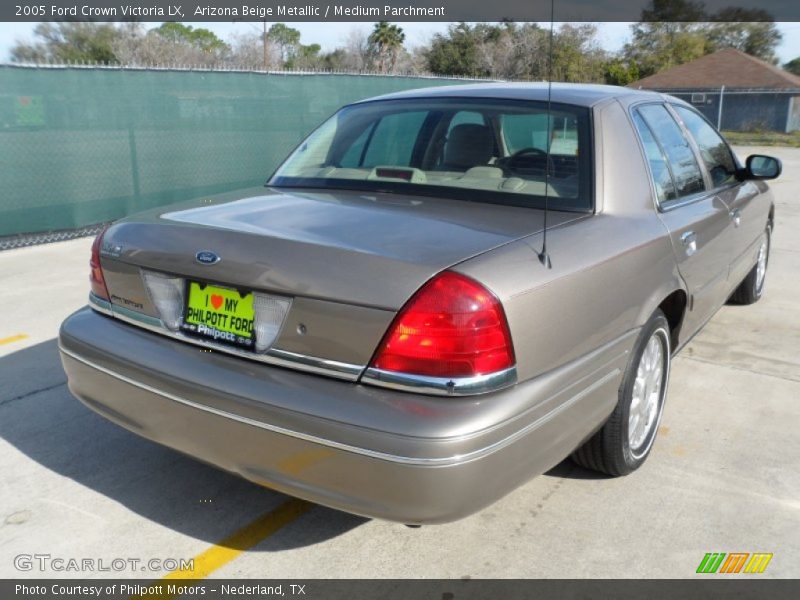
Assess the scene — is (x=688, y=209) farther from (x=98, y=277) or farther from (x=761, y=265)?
(x=761, y=265)

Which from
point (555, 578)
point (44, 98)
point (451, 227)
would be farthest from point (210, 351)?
point (44, 98)

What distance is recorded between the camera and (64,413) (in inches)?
151

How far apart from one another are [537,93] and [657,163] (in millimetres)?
634

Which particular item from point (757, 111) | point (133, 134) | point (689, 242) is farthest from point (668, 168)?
point (757, 111)

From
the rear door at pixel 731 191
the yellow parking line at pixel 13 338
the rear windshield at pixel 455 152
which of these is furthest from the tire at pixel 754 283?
the yellow parking line at pixel 13 338

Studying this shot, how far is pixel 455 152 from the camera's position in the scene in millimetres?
3443

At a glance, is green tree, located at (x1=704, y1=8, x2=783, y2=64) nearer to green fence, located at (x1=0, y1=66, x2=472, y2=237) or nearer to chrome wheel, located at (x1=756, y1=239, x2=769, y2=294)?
green fence, located at (x1=0, y1=66, x2=472, y2=237)

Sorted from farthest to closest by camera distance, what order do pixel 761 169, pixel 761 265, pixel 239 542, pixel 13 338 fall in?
pixel 761 265 < pixel 13 338 < pixel 761 169 < pixel 239 542

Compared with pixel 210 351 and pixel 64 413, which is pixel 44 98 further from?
pixel 210 351

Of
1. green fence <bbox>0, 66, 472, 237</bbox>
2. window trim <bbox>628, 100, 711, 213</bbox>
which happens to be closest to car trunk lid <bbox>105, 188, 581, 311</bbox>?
window trim <bbox>628, 100, 711, 213</bbox>

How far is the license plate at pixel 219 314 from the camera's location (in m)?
2.47

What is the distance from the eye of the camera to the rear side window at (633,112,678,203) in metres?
3.40

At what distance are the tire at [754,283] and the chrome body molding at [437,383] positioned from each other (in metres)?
4.20

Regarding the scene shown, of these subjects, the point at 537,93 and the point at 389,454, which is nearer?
the point at 389,454
